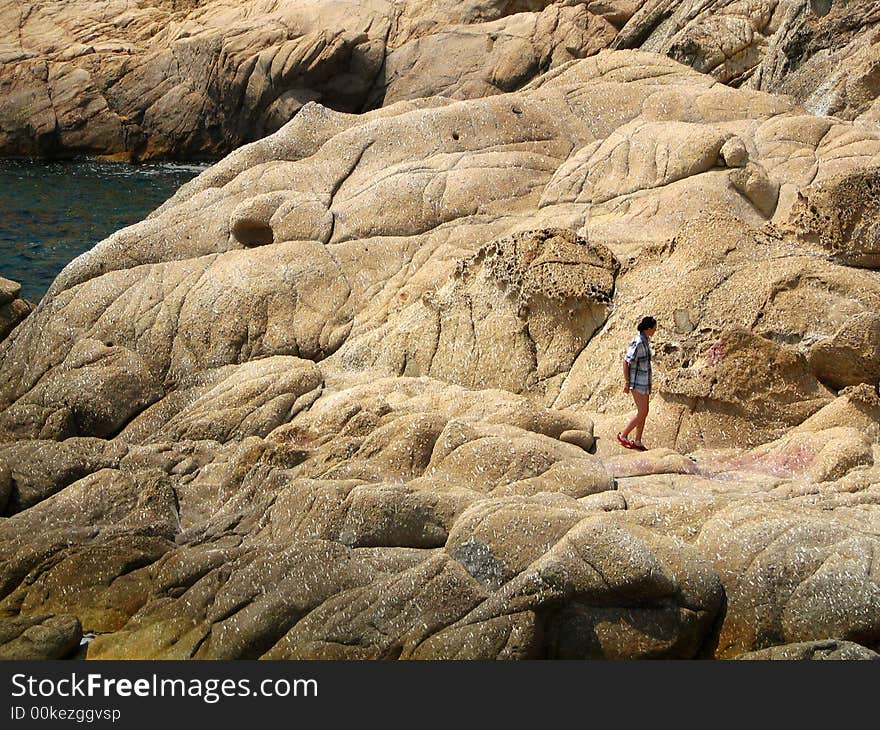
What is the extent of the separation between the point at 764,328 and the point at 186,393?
27.9 feet

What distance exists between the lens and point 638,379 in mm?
15125

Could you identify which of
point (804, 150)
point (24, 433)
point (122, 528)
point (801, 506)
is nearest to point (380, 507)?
point (122, 528)

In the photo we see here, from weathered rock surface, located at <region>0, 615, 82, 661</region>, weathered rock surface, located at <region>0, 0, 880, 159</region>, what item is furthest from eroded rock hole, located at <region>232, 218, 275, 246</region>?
weathered rock surface, located at <region>0, 0, 880, 159</region>

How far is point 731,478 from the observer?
547 inches

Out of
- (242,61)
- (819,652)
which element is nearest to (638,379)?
(819,652)

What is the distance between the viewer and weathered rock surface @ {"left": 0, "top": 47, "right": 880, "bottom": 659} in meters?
11.8

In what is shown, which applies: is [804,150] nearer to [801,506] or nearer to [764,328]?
[764,328]

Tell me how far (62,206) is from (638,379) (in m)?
27.5

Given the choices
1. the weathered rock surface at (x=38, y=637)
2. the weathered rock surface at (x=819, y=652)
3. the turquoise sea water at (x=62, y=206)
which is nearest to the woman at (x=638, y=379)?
the weathered rock surface at (x=819, y=652)

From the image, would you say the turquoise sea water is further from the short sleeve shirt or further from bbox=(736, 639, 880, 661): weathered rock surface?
bbox=(736, 639, 880, 661): weathered rock surface

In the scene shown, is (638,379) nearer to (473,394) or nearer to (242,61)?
(473,394)

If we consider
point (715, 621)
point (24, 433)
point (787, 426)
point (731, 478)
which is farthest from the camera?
point (24, 433)

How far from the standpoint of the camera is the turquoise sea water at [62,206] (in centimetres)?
3133

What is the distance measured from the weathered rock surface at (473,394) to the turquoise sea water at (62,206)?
9.71 metres
